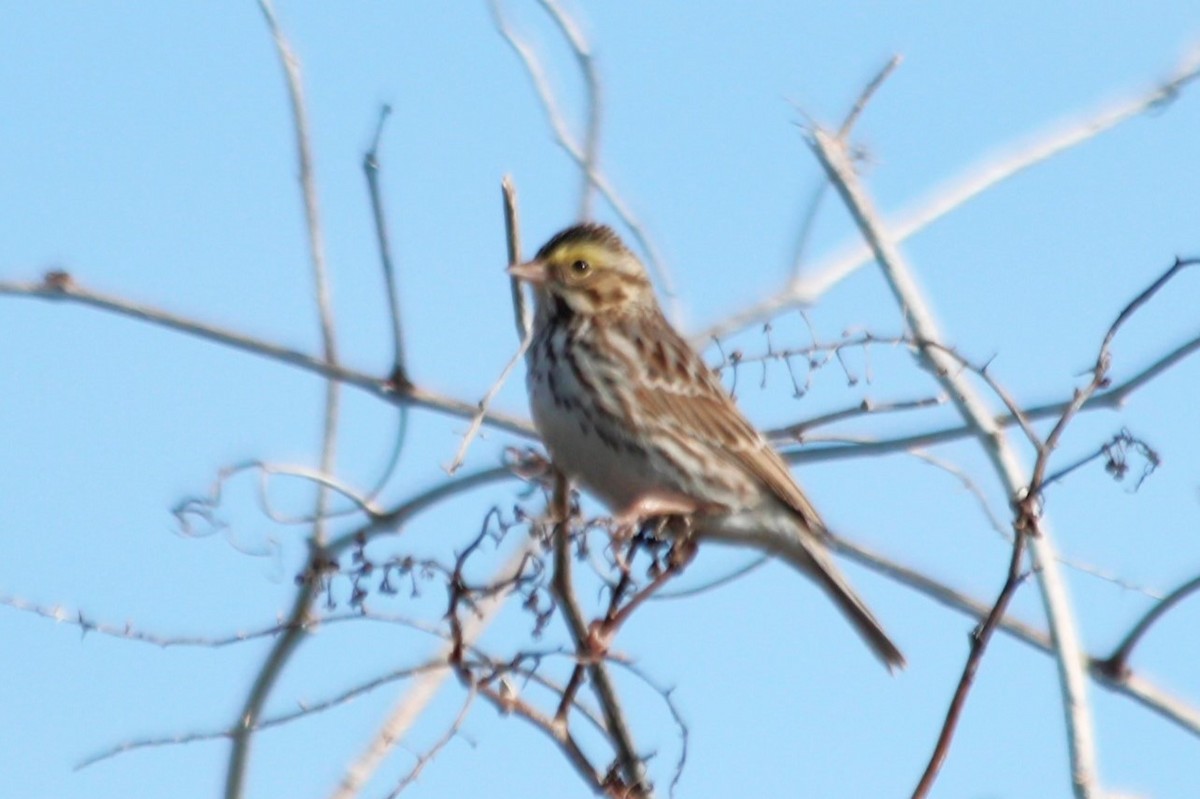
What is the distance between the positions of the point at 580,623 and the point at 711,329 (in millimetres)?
2704

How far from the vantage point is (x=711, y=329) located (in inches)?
222

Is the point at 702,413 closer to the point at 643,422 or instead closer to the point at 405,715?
the point at 643,422

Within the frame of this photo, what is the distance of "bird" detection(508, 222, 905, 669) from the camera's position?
5.86m

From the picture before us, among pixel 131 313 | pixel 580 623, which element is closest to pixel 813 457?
pixel 131 313

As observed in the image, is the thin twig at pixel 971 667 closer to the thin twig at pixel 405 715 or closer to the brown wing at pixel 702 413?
the thin twig at pixel 405 715

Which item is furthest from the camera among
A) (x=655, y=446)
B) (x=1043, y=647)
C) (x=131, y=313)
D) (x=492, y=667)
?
(x=655, y=446)

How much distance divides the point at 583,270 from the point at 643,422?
70 cm

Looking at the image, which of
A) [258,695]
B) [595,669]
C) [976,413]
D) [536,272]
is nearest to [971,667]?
[595,669]

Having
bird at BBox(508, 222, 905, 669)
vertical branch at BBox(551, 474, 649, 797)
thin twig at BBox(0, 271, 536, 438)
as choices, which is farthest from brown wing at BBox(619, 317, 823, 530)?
vertical branch at BBox(551, 474, 649, 797)

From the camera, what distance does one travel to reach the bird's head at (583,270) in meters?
6.39

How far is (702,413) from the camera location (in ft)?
20.7

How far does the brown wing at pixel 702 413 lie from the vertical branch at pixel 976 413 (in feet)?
6.30

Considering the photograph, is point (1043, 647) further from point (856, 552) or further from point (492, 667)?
point (492, 667)

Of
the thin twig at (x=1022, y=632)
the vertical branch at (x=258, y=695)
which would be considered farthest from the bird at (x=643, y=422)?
the vertical branch at (x=258, y=695)
